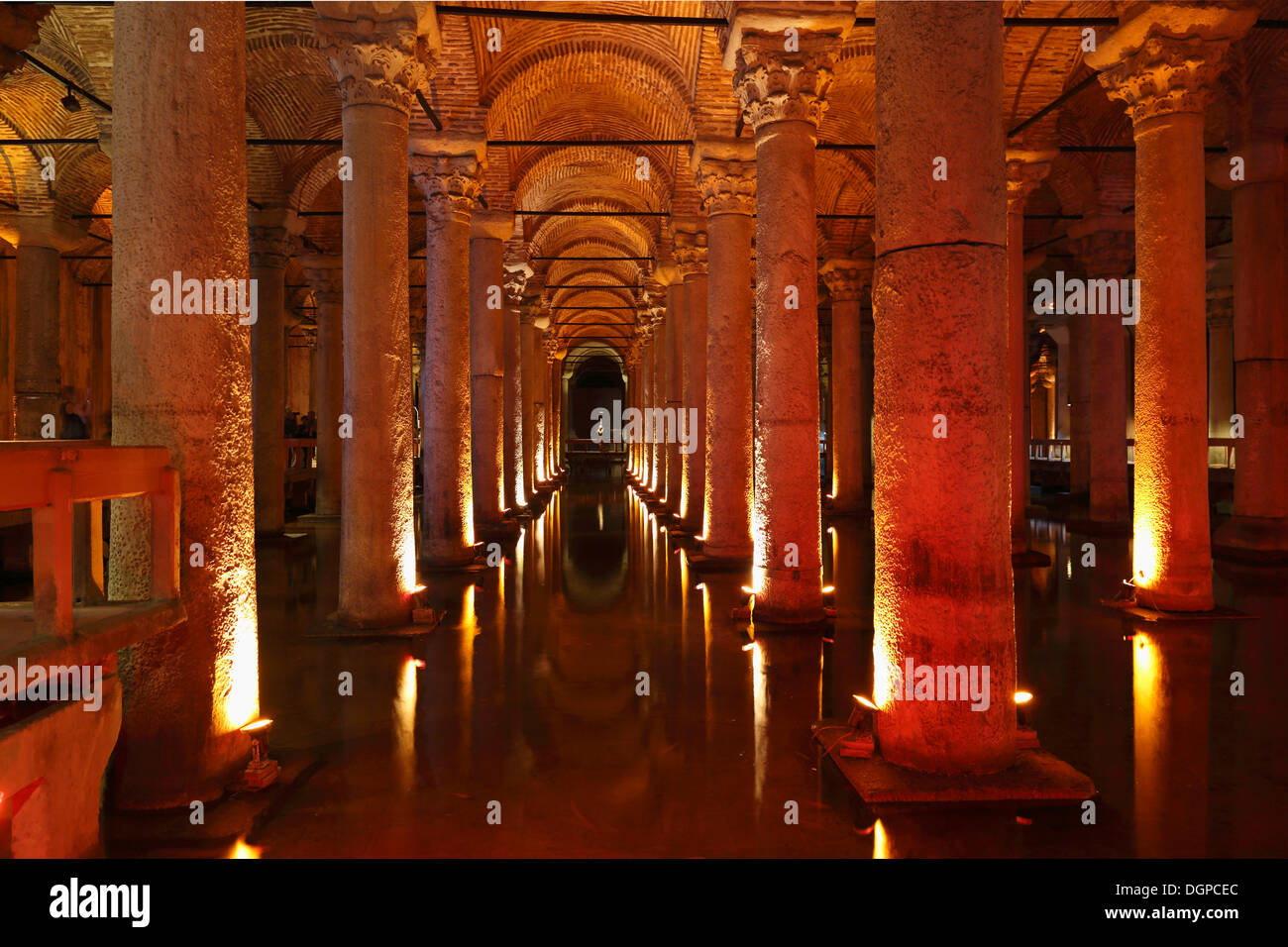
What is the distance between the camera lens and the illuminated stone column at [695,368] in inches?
536

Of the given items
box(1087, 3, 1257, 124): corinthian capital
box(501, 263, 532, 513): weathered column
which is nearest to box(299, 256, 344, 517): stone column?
box(501, 263, 532, 513): weathered column

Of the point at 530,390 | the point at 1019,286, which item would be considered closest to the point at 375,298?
the point at 1019,286

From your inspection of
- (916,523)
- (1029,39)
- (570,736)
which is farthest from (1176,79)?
(570,736)

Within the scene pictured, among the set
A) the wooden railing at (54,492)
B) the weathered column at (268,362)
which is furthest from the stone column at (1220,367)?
the wooden railing at (54,492)

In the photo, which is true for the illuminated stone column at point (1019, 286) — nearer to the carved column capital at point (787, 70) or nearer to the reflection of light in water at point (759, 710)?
the carved column capital at point (787, 70)

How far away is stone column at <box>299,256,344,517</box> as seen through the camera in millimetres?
17219

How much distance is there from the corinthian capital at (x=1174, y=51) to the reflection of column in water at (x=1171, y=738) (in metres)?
5.09

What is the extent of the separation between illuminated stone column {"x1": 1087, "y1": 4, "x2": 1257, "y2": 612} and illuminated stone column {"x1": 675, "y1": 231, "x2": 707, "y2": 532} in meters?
6.35

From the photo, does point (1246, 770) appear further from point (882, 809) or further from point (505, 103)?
point (505, 103)

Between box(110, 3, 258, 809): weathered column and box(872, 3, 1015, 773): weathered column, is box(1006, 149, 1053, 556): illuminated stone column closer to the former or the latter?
box(872, 3, 1015, 773): weathered column

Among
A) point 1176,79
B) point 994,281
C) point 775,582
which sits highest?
point 1176,79

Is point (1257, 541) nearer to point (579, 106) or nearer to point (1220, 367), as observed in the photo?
point (1220, 367)

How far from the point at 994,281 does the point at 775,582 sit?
441cm

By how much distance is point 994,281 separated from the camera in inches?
161
